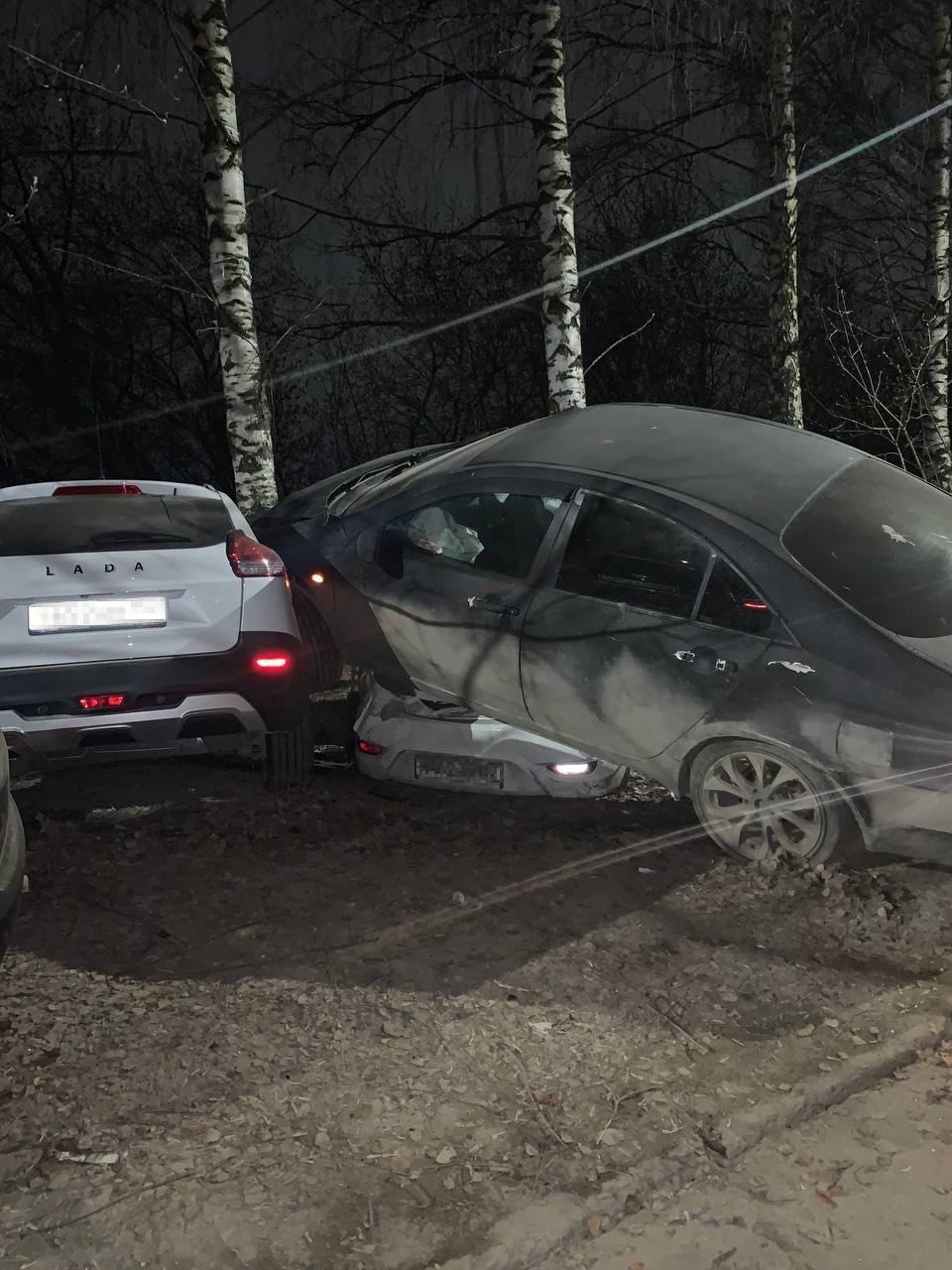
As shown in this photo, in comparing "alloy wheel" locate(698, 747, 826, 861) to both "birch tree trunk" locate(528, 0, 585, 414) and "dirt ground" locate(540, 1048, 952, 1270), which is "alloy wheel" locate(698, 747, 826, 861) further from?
"birch tree trunk" locate(528, 0, 585, 414)

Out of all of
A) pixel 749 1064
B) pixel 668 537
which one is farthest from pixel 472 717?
pixel 749 1064

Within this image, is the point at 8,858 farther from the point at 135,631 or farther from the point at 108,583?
the point at 108,583

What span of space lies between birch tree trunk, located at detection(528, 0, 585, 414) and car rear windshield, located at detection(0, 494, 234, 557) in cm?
510

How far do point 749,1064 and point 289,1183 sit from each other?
55.1 inches

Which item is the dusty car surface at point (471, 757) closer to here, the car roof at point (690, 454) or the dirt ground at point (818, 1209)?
the car roof at point (690, 454)

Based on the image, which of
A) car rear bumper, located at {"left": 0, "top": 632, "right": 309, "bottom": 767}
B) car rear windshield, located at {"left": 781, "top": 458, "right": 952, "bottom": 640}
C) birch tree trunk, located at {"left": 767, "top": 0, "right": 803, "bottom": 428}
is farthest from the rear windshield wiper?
birch tree trunk, located at {"left": 767, "top": 0, "right": 803, "bottom": 428}

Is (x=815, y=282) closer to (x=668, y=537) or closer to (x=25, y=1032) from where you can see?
(x=668, y=537)

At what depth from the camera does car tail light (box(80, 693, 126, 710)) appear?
4039mm

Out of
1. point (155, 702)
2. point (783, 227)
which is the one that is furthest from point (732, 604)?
point (783, 227)

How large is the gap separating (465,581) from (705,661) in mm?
1362

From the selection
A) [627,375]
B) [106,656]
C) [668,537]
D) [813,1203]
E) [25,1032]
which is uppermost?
[627,375]

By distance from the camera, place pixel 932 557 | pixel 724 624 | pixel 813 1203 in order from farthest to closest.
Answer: pixel 932 557, pixel 724 624, pixel 813 1203

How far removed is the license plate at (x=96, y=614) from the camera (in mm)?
4008

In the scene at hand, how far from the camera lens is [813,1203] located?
2.39 metres
